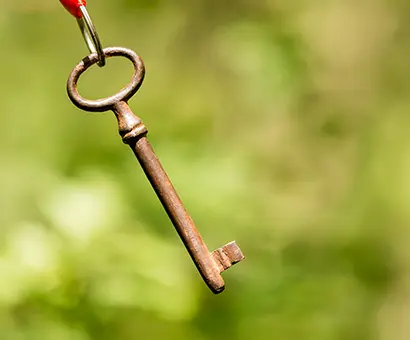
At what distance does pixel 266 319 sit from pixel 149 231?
300mm

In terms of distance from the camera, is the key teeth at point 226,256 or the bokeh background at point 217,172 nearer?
the key teeth at point 226,256

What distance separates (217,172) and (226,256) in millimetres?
953

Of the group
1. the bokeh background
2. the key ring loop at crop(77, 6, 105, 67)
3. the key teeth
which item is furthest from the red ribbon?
the bokeh background

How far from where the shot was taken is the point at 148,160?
2.02 ft

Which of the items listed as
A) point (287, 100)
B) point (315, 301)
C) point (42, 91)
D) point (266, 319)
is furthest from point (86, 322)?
point (287, 100)

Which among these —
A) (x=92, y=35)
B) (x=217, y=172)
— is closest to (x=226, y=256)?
(x=92, y=35)

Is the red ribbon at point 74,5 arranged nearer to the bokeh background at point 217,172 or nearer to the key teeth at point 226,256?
the key teeth at point 226,256

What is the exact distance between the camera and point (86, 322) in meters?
1.26

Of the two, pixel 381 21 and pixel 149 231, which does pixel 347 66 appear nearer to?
pixel 381 21

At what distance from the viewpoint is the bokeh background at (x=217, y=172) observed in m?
1.30

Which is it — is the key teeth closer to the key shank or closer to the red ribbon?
the key shank

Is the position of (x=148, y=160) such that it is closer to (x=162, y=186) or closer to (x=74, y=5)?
(x=162, y=186)

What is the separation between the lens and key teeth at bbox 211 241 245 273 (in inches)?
25.5

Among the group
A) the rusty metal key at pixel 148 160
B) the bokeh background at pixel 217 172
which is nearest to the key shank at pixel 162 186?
the rusty metal key at pixel 148 160
